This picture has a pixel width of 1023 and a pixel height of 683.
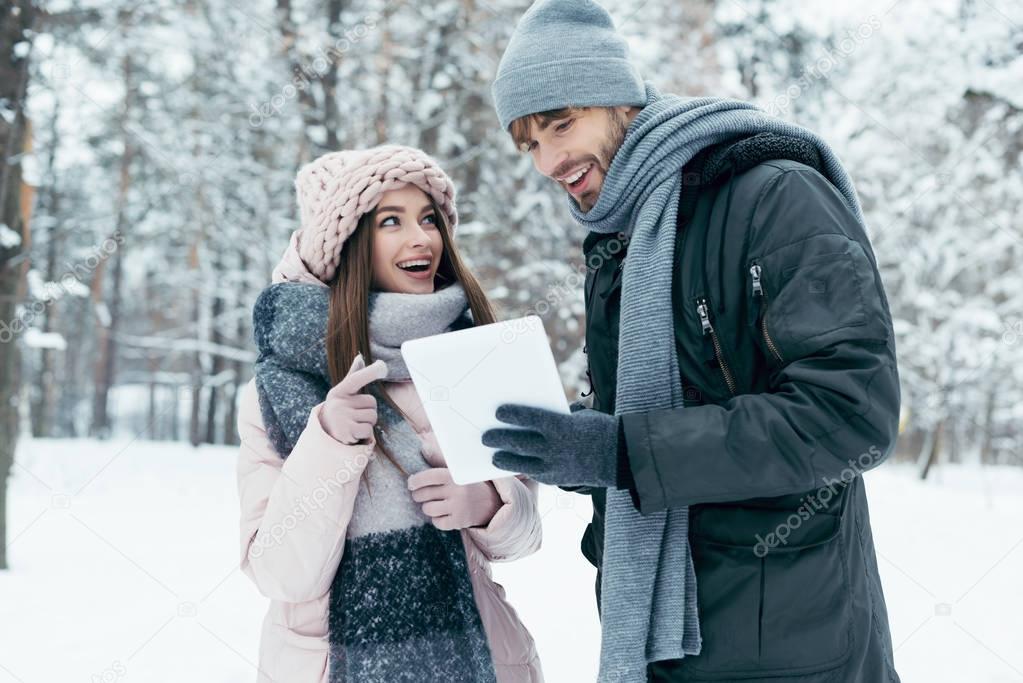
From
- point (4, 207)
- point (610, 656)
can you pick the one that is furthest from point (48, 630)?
point (610, 656)

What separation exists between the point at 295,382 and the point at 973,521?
8459 millimetres

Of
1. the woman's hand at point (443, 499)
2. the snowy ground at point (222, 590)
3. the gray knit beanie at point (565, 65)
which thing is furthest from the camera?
the snowy ground at point (222, 590)

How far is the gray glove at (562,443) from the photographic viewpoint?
4.70ft

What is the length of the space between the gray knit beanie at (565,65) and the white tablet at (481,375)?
1.93ft

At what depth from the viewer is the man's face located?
1.81m

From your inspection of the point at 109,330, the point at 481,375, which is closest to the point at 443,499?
the point at 481,375

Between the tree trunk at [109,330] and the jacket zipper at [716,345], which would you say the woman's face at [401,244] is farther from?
the tree trunk at [109,330]

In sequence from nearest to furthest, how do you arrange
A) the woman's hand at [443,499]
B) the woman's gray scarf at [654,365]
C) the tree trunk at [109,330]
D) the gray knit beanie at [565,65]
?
the woman's gray scarf at [654,365]
the gray knit beanie at [565,65]
the woman's hand at [443,499]
the tree trunk at [109,330]

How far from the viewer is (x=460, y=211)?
9.68m

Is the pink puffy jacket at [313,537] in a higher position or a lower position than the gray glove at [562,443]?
lower

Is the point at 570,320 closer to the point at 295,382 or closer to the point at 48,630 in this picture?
the point at 48,630

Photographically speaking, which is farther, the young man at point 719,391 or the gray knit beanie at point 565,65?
the gray knit beanie at point 565,65

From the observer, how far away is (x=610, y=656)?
162 cm

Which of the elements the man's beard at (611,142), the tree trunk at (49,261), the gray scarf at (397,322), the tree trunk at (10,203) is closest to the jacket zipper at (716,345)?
the man's beard at (611,142)
